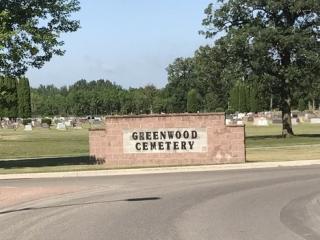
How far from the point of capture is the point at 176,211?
12.5 metres

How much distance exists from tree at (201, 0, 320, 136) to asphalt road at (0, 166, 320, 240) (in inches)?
897

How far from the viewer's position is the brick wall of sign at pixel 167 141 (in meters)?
27.1

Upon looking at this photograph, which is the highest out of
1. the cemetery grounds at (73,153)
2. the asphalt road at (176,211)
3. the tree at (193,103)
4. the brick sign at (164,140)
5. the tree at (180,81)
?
the tree at (180,81)

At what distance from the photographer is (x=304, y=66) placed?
42938 mm

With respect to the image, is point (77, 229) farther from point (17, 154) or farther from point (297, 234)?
point (17, 154)

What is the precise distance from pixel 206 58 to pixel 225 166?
65.7ft

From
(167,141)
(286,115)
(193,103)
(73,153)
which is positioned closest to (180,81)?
(193,103)

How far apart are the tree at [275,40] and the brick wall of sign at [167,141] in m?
15.2

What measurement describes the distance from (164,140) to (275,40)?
17.1 metres

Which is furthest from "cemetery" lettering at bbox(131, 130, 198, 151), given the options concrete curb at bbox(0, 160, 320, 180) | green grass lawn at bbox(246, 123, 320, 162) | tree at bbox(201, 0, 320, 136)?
tree at bbox(201, 0, 320, 136)

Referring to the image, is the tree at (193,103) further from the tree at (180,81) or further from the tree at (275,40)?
the tree at (275,40)

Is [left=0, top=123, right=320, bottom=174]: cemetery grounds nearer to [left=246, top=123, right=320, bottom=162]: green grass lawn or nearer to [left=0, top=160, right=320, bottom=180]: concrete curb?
[left=246, top=123, right=320, bottom=162]: green grass lawn

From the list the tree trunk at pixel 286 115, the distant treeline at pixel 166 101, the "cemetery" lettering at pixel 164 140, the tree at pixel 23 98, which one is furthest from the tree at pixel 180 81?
the "cemetery" lettering at pixel 164 140

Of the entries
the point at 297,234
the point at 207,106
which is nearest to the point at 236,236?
the point at 297,234
